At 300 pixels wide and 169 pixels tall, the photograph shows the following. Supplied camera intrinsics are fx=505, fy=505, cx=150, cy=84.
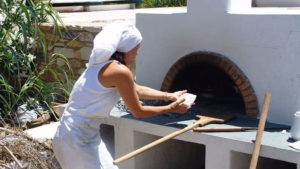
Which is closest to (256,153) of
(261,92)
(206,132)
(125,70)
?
(206,132)

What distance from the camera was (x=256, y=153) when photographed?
11.2 ft

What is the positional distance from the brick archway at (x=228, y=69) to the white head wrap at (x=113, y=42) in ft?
4.46

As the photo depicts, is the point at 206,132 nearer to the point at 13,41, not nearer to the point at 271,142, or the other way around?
the point at 271,142

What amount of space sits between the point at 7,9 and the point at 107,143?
1.96 metres

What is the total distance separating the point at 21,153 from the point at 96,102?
148cm

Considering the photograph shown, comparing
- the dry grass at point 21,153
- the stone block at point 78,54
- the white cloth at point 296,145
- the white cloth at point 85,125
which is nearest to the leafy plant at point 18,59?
the stone block at point 78,54

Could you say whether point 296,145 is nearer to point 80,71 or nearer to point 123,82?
point 123,82

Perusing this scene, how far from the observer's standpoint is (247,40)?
4.16 metres

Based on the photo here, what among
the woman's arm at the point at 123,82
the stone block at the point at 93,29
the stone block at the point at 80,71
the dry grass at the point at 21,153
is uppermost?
the woman's arm at the point at 123,82

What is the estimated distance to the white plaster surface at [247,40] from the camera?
3.95 meters

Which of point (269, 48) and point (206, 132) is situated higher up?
point (269, 48)

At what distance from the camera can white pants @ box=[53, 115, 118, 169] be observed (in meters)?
3.11

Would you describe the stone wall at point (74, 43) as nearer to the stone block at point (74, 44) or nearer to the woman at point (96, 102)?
the stone block at point (74, 44)

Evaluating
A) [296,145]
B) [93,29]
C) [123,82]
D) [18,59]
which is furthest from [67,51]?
[296,145]
